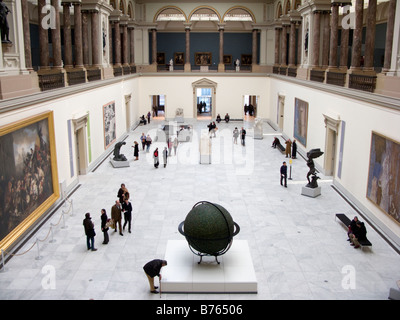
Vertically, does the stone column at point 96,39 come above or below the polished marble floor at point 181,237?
above

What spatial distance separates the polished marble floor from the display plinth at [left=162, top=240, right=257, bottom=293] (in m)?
0.20

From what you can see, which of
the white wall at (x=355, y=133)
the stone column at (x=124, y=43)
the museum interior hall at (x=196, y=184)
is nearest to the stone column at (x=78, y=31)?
the museum interior hall at (x=196, y=184)

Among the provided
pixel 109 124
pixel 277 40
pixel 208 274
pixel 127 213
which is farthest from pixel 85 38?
pixel 277 40

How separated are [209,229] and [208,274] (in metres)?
1.24

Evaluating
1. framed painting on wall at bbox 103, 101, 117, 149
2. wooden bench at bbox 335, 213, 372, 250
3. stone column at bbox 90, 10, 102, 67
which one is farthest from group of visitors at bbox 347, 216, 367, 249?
stone column at bbox 90, 10, 102, 67

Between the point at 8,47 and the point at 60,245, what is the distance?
244 inches

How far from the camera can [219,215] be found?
9.73 meters

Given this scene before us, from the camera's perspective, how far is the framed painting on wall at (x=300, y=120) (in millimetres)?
24281

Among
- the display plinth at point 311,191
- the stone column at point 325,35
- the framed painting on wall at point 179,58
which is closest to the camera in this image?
the display plinth at point 311,191

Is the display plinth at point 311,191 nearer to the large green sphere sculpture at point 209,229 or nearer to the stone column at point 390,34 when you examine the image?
the stone column at point 390,34

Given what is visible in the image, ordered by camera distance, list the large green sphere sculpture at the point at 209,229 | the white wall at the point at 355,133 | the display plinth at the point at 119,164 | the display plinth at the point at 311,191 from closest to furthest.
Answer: the large green sphere sculpture at the point at 209,229 < the white wall at the point at 355,133 < the display plinth at the point at 311,191 < the display plinth at the point at 119,164

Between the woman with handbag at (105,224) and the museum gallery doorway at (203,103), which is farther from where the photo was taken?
the museum gallery doorway at (203,103)

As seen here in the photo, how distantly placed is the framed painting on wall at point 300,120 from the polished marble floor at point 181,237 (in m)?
4.26

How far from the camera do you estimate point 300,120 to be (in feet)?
83.7
